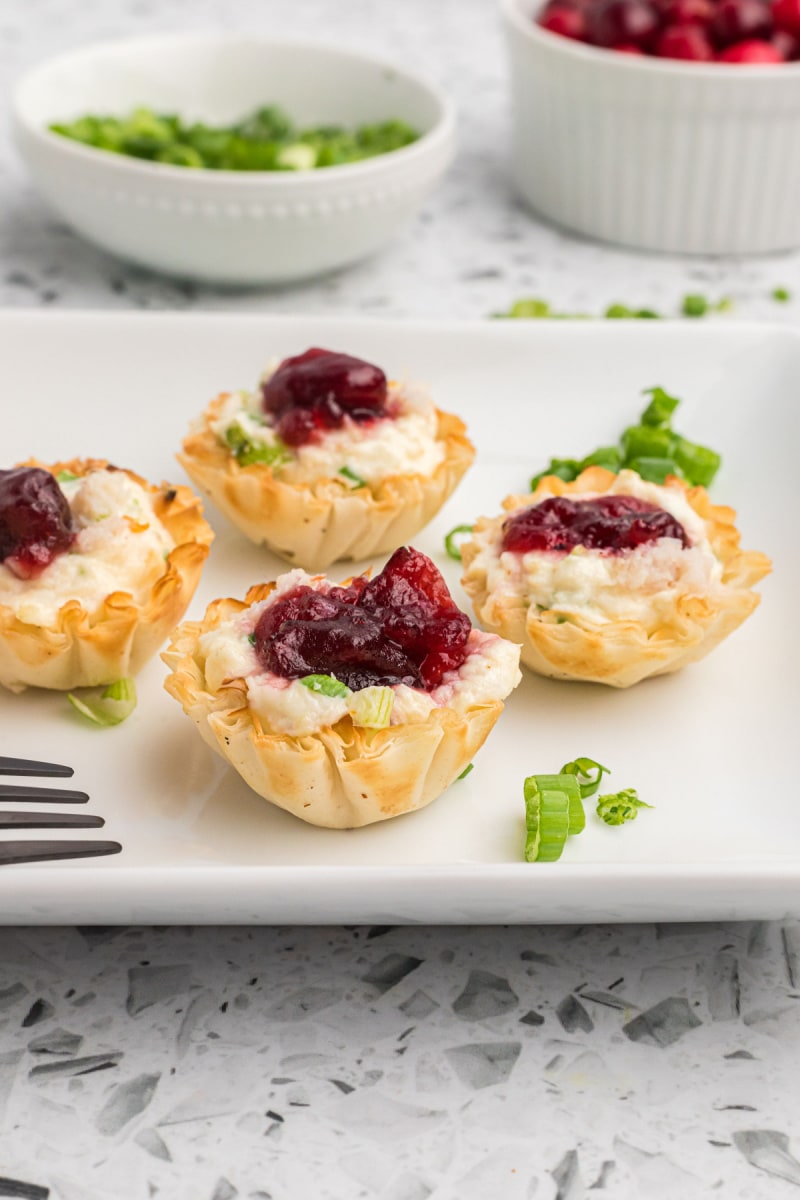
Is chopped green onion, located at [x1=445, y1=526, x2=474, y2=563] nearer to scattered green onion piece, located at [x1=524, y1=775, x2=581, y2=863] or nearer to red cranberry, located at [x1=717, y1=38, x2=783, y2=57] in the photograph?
scattered green onion piece, located at [x1=524, y1=775, x2=581, y2=863]

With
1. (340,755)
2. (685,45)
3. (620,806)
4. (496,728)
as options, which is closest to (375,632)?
(340,755)

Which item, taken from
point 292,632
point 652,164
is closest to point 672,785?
point 292,632

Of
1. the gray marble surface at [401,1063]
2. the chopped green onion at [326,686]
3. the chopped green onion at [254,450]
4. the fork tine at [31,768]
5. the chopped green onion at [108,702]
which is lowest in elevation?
the gray marble surface at [401,1063]

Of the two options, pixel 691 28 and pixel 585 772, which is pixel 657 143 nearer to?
pixel 691 28

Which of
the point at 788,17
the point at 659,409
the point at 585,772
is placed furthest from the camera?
the point at 788,17

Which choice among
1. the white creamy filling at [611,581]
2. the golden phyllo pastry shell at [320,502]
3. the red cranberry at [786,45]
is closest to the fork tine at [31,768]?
the golden phyllo pastry shell at [320,502]

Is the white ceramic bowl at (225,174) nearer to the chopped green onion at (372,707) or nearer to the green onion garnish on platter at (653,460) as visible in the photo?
the green onion garnish on platter at (653,460)
